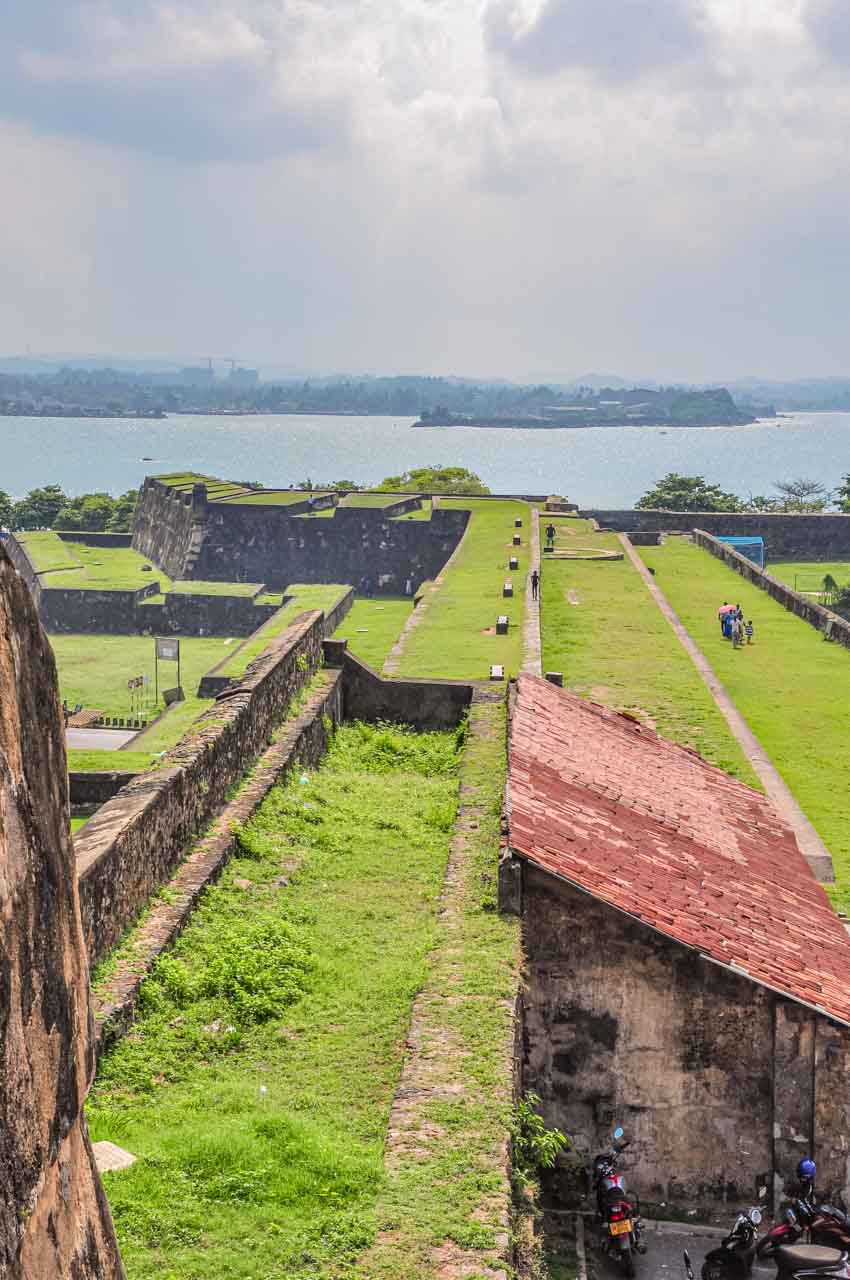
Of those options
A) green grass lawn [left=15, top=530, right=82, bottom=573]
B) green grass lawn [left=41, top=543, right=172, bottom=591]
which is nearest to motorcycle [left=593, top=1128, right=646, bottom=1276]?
green grass lawn [left=41, top=543, right=172, bottom=591]

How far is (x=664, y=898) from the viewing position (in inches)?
329

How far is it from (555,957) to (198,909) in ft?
7.34

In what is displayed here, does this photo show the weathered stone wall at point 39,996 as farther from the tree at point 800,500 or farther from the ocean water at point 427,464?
the ocean water at point 427,464

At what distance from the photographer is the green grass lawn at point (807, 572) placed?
1523 inches

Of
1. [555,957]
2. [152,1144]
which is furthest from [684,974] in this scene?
[152,1144]

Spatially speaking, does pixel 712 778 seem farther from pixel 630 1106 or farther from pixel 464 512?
pixel 464 512

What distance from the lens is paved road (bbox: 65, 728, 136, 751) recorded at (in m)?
25.9

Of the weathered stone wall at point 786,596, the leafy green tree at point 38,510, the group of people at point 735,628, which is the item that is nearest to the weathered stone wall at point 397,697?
the group of people at point 735,628

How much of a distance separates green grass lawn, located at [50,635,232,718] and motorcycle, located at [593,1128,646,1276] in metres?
23.9

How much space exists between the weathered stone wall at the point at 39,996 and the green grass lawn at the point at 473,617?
497 inches

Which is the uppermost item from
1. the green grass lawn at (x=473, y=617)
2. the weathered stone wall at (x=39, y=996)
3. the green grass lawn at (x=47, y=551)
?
the weathered stone wall at (x=39, y=996)

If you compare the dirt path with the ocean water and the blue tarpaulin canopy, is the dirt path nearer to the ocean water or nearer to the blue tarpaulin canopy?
the blue tarpaulin canopy

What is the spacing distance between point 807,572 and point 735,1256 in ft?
118

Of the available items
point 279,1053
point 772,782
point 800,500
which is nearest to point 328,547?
point 772,782
